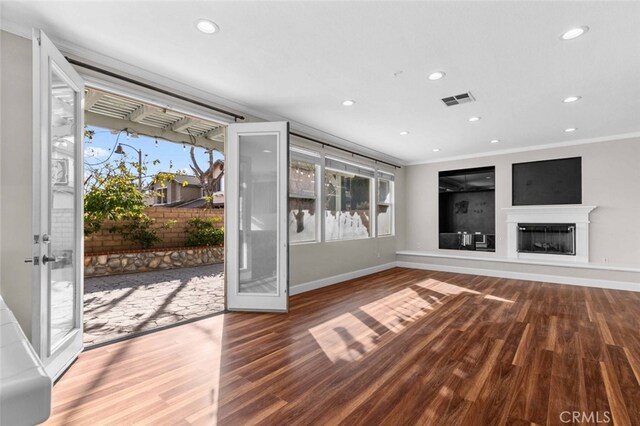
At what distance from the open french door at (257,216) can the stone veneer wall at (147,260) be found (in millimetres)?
3669

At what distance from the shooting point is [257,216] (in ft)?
13.1

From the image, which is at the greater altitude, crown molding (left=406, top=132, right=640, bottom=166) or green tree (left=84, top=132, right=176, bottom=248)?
crown molding (left=406, top=132, right=640, bottom=166)

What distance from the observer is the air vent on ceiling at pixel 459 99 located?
359 cm

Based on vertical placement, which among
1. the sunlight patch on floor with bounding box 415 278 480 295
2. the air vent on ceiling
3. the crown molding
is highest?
the air vent on ceiling

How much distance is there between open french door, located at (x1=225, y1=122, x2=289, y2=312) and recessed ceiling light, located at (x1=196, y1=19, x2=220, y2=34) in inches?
58.5

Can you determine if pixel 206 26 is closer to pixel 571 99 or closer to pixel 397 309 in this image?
pixel 397 309

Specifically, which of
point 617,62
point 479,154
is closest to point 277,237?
point 617,62

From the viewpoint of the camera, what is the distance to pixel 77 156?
264 cm

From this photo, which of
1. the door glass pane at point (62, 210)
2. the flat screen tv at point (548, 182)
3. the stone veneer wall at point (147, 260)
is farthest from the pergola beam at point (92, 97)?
the flat screen tv at point (548, 182)

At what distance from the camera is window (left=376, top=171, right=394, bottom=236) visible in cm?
688

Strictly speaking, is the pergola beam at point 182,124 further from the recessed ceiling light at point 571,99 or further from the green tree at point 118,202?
the recessed ceiling light at point 571,99

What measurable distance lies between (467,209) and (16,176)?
7.30 m

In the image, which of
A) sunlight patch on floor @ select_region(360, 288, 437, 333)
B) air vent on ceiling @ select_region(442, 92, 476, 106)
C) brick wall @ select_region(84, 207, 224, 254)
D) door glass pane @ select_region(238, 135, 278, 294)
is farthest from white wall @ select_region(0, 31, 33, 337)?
brick wall @ select_region(84, 207, 224, 254)

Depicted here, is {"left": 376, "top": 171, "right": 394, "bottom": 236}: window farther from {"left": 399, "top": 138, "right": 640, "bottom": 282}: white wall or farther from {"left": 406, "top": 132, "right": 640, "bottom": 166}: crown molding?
{"left": 399, "top": 138, "right": 640, "bottom": 282}: white wall
